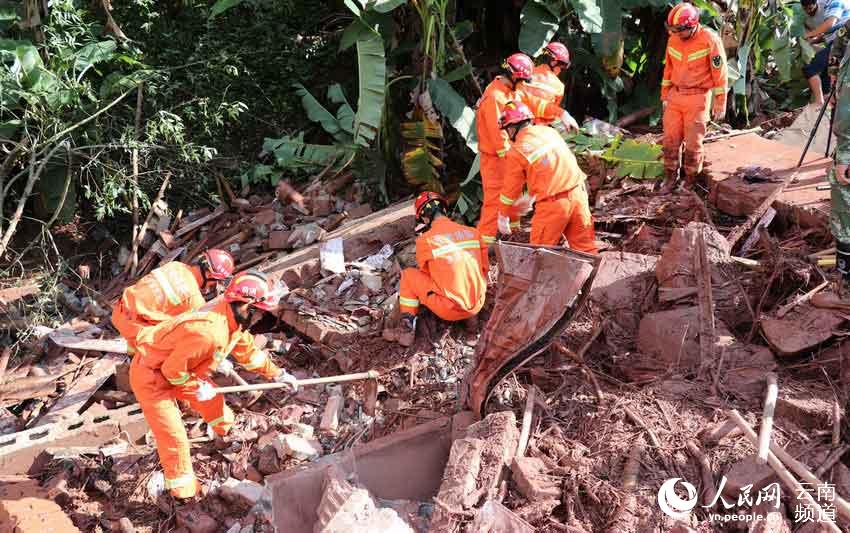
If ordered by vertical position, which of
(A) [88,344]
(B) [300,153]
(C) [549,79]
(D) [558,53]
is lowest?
(A) [88,344]

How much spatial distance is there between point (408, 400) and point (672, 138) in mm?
3876

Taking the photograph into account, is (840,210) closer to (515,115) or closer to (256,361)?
(515,115)

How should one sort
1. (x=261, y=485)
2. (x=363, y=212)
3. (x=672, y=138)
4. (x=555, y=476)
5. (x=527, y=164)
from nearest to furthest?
(x=555, y=476) < (x=261, y=485) < (x=527, y=164) < (x=672, y=138) < (x=363, y=212)

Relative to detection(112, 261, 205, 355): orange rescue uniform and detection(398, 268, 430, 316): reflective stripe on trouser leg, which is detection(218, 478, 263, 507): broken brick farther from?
detection(398, 268, 430, 316): reflective stripe on trouser leg

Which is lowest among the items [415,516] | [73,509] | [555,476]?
[73,509]

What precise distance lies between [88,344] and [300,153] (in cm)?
368

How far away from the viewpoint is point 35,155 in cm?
818

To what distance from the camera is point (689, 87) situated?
7.13m

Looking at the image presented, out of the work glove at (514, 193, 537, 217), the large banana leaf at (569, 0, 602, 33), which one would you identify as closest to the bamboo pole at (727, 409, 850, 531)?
the work glove at (514, 193, 537, 217)

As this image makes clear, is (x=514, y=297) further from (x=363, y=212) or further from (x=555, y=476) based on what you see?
(x=363, y=212)

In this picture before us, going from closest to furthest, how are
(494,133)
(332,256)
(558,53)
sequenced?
(494,133) < (332,256) < (558,53)

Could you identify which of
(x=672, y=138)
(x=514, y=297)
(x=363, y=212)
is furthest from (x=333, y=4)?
(x=514, y=297)

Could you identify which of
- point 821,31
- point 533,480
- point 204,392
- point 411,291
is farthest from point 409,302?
point 821,31

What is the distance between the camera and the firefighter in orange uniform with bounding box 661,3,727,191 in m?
6.97
